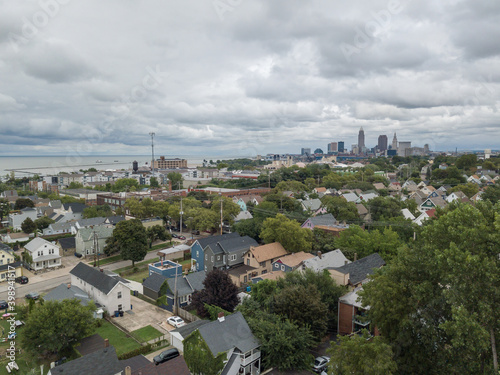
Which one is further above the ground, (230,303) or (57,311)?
(57,311)

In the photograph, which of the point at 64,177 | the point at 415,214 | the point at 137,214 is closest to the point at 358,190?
the point at 415,214

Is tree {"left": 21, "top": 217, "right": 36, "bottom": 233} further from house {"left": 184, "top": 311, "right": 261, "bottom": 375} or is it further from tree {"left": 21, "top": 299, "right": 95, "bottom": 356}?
house {"left": 184, "top": 311, "right": 261, "bottom": 375}

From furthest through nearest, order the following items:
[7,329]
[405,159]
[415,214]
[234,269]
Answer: [405,159] < [415,214] < [234,269] < [7,329]

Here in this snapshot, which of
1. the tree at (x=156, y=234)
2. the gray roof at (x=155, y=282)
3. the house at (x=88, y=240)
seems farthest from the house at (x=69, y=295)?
the tree at (x=156, y=234)

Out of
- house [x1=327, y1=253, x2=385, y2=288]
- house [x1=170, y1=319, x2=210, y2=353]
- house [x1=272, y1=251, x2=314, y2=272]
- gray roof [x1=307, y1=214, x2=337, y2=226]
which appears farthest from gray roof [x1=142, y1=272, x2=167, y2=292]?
gray roof [x1=307, y1=214, x2=337, y2=226]

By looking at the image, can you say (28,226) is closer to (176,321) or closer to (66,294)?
(66,294)

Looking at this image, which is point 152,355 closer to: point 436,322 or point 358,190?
point 436,322

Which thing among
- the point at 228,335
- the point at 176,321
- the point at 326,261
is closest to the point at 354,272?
the point at 326,261
